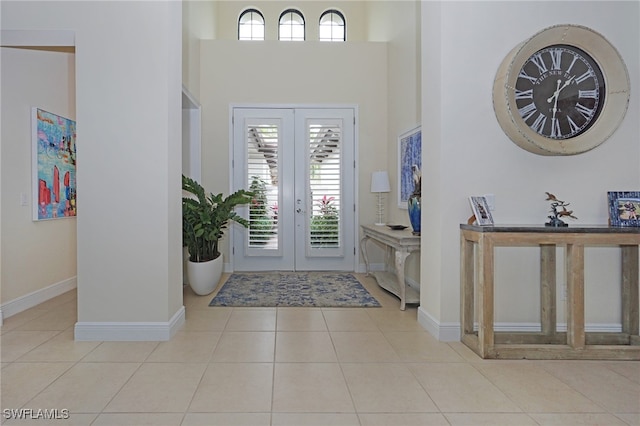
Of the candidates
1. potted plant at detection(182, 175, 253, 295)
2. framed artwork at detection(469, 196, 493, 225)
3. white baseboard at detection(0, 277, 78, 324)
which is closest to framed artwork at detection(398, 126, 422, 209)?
framed artwork at detection(469, 196, 493, 225)

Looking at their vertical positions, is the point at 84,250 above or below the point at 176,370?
above

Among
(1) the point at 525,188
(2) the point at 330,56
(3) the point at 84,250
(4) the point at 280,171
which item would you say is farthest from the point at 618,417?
(2) the point at 330,56

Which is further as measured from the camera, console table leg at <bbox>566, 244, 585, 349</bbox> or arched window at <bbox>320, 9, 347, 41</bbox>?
arched window at <bbox>320, 9, 347, 41</bbox>

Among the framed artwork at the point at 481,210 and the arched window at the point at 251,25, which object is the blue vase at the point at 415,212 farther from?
the arched window at the point at 251,25

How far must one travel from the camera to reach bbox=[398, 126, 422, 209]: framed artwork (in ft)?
13.5

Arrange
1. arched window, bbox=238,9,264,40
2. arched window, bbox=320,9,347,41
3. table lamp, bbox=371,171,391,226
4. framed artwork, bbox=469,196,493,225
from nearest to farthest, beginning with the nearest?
1. framed artwork, bbox=469,196,493,225
2. table lamp, bbox=371,171,391,226
3. arched window, bbox=238,9,264,40
4. arched window, bbox=320,9,347,41

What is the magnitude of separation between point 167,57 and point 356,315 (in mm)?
2590

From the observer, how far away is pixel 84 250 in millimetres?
2775

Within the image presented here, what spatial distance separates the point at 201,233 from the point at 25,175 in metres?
1.69

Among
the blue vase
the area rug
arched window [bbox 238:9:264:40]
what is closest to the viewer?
the blue vase

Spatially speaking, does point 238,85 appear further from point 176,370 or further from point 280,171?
point 176,370

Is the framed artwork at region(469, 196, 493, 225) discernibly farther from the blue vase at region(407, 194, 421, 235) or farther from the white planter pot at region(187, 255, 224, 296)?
the white planter pot at region(187, 255, 224, 296)

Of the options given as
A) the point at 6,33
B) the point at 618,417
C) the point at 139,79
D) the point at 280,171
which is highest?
the point at 6,33

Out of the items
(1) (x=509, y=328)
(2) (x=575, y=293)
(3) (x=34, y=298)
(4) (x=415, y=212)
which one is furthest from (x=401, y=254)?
(3) (x=34, y=298)
